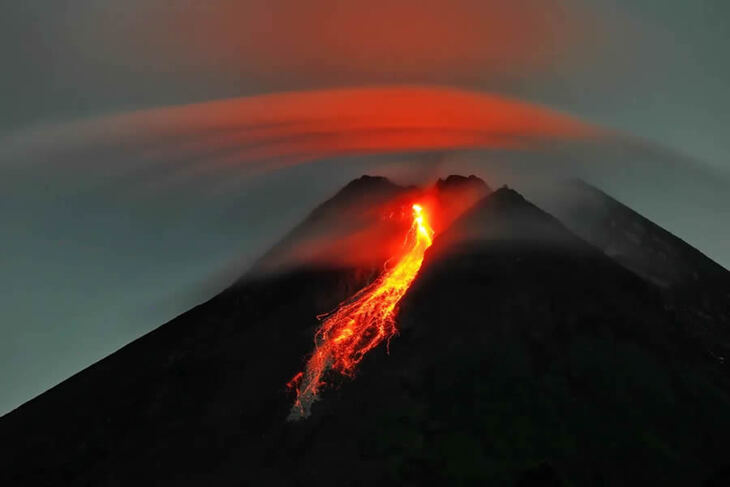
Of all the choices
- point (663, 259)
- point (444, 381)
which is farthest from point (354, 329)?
point (663, 259)

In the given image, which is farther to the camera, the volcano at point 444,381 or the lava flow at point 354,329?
the lava flow at point 354,329

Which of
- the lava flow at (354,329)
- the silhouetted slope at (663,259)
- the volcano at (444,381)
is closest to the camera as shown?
the volcano at (444,381)

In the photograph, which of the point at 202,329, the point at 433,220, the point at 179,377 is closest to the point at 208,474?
the point at 179,377

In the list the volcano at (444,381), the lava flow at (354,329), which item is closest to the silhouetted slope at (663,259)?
the volcano at (444,381)

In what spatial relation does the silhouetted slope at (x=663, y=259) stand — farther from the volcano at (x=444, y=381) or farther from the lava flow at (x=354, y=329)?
the lava flow at (x=354, y=329)

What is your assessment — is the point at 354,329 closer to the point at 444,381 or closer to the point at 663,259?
the point at 444,381

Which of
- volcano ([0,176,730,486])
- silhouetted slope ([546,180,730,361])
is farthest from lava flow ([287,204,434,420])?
silhouetted slope ([546,180,730,361])

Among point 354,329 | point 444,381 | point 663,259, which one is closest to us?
point 444,381
